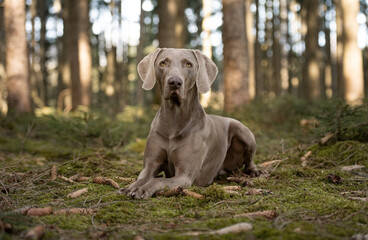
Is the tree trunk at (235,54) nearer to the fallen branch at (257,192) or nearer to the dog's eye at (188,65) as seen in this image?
the dog's eye at (188,65)

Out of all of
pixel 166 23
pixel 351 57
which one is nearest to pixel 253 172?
pixel 351 57

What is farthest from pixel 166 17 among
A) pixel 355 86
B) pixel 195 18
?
pixel 195 18

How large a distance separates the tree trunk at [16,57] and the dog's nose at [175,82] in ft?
23.8

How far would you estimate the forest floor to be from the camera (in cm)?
240

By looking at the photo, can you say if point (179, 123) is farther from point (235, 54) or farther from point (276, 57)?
point (276, 57)

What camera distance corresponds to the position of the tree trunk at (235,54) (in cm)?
1007

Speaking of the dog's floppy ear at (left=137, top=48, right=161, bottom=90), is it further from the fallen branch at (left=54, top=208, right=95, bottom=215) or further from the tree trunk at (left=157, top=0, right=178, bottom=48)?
the tree trunk at (left=157, top=0, right=178, bottom=48)

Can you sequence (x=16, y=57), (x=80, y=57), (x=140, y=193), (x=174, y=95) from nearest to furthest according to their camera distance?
(x=140, y=193) → (x=174, y=95) → (x=16, y=57) → (x=80, y=57)

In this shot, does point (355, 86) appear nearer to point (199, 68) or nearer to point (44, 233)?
point (199, 68)

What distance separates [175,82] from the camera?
12.7ft

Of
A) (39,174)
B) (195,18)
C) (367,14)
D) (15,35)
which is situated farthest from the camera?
(367,14)

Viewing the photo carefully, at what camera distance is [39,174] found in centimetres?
452

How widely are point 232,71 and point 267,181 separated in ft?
20.2

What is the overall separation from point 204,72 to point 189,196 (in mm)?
1543
